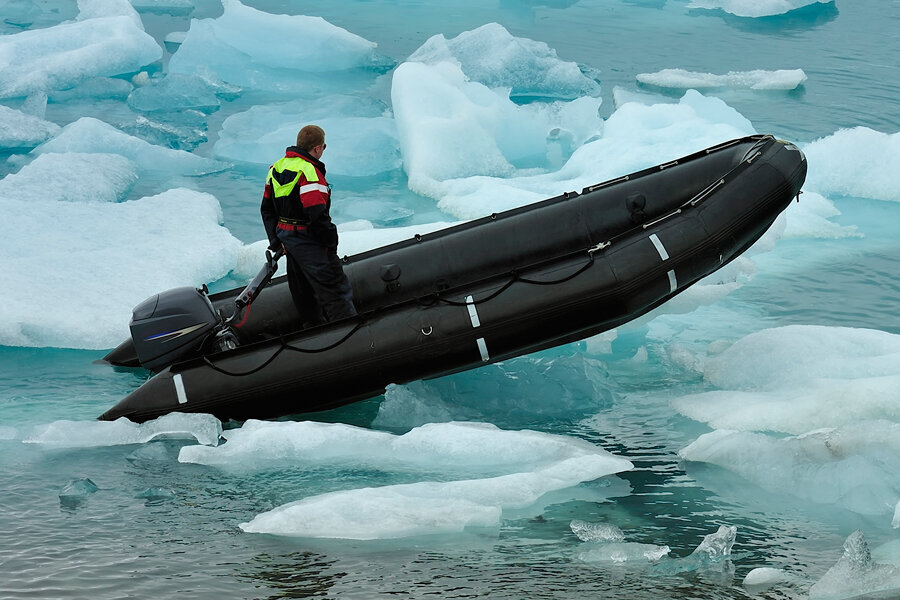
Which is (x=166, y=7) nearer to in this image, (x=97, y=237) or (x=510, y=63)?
(x=510, y=63)

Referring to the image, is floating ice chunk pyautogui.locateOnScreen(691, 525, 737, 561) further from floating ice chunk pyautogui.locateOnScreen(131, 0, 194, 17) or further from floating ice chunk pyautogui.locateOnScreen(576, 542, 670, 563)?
floating ice chunk pyautogui.locateOnScreen(131, 0, 194, 17)

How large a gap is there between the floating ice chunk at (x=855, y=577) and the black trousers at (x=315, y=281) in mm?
2759

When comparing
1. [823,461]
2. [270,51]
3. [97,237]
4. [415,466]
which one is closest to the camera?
[823,461]

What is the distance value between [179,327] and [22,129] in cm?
A: 622

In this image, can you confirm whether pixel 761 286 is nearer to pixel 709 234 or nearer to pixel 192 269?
pixel 709 234

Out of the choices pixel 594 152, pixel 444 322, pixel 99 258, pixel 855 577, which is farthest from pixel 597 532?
pixel 594 152

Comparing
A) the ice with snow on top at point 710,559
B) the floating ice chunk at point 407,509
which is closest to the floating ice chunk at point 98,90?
the floating ice chunk at point 407,509

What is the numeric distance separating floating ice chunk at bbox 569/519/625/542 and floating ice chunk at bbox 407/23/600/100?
8777 mm

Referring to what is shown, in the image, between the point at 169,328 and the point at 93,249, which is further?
the point at 93,249

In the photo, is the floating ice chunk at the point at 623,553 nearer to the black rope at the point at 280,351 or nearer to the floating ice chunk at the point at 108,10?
the black rope at the point at 280,351

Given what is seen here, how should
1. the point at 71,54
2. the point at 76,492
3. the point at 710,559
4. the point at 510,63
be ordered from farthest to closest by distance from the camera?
the point at 510,63
the point at 71,54
the point at 76,492
the point at 710,559

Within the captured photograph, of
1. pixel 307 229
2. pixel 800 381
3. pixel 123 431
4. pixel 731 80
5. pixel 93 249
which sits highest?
pixel 731 80

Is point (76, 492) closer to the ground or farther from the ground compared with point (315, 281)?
closer to the ground

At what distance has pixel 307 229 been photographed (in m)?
5.18
